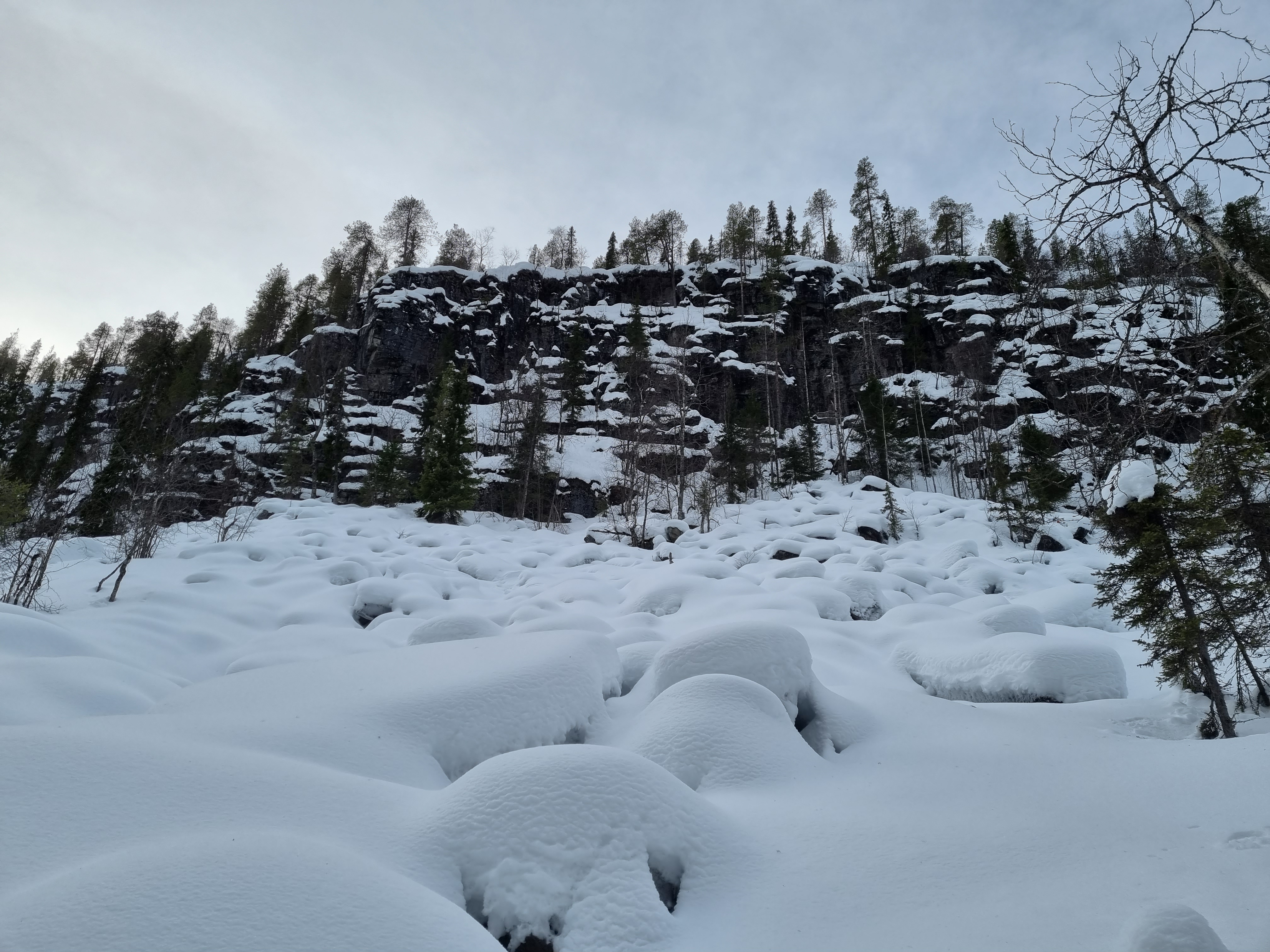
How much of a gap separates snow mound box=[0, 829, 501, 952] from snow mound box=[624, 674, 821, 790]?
92.4 inches

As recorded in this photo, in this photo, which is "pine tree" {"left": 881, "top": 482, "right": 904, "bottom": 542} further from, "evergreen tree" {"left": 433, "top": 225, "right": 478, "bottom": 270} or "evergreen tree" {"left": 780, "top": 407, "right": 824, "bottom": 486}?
"evergreen tree" {"left": 433, "top": 225, "right": 478, "bottom": 270}

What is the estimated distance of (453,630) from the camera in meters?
7.25

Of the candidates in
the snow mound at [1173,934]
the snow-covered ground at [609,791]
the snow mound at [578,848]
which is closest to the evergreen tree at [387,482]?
the snow-covered ground at [609,791]

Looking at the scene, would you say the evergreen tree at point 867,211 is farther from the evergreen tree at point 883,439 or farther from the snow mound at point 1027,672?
the snow mound at point 1027,672

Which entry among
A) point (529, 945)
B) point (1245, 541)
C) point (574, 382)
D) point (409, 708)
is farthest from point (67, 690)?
point (574, 382)

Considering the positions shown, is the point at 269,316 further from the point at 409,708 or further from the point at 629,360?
the point at 409,708

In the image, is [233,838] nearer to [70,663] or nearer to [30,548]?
[70,663]

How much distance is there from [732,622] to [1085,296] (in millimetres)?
4273

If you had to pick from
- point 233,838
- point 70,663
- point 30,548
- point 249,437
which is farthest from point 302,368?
point 233,838

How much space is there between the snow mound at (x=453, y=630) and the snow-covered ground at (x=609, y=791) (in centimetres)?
5

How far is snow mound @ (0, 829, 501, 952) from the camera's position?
5.40 feet

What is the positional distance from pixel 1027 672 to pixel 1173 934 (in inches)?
204

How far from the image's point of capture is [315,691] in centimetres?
475

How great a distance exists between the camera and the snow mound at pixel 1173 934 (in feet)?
6.51
